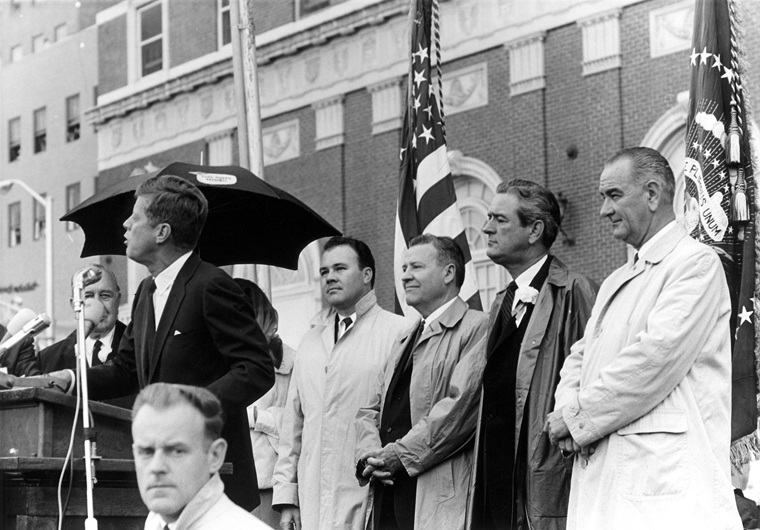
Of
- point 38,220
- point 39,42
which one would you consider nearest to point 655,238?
point 38,220

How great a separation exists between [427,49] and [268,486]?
3889 millimetres

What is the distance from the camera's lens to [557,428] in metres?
4.45

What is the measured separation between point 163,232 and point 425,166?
433 cm

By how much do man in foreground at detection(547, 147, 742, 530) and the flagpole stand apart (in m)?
5.33

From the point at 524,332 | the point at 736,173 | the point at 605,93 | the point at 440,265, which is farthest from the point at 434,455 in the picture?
the point at 605,93

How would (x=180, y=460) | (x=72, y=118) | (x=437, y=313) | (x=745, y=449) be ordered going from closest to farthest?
(x=180, y=460) → (x=437, y=313) → (x=745, y=449) → (x=72, y=118)

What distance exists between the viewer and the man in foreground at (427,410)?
5430mm

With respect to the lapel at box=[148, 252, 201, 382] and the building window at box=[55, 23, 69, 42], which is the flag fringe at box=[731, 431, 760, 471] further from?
the building window at box=[55, 23, 69, 42]

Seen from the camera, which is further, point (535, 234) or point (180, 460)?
point (535, 234)

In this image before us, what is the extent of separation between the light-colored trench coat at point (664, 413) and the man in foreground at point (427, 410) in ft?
3.40

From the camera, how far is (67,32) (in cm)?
2981

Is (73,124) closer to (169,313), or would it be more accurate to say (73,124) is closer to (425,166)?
(425,166)

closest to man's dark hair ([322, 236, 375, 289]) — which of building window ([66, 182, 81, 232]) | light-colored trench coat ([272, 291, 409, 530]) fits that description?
light-colored trench coat ([272, 291, 409, 530])

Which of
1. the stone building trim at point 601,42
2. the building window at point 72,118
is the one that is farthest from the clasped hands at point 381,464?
the building window at point 72,118
